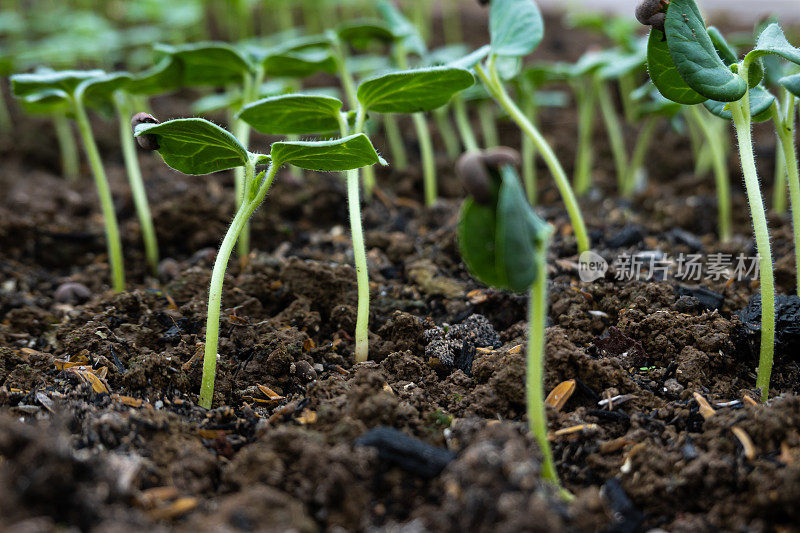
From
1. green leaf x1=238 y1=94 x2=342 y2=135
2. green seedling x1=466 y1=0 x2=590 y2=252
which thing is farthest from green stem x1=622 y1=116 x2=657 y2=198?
green leaf x1=238 y1=94 x2=342 y2=135

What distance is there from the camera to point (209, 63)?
207 centimetres

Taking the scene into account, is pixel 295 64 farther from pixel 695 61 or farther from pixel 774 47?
pixel 774 47

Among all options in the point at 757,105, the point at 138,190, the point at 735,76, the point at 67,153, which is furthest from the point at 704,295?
the point at 67,153

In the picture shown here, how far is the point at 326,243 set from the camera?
2207 mm

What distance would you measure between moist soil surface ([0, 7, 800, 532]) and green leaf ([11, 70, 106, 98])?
56cm

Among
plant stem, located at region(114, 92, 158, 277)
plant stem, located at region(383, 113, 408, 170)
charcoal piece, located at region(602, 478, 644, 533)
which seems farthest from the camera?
plant stem, located at region(383, 113, 408, 170)

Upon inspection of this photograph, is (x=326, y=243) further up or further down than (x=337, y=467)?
further up

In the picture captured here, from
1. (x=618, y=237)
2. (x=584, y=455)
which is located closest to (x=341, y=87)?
(x=618, y=237)

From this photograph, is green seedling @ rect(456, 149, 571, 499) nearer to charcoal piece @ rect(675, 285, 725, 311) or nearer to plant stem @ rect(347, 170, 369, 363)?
plant stem @ rect(347, 170, 369, 363)

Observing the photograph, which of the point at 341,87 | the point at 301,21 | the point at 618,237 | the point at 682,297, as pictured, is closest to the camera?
the point at 682,297

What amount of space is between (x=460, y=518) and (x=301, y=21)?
5.25 meters

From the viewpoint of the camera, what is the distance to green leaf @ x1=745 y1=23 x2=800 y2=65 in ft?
3.91

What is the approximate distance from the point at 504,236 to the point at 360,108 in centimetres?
78

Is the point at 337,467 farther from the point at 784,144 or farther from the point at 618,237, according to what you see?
the point at 618,237
